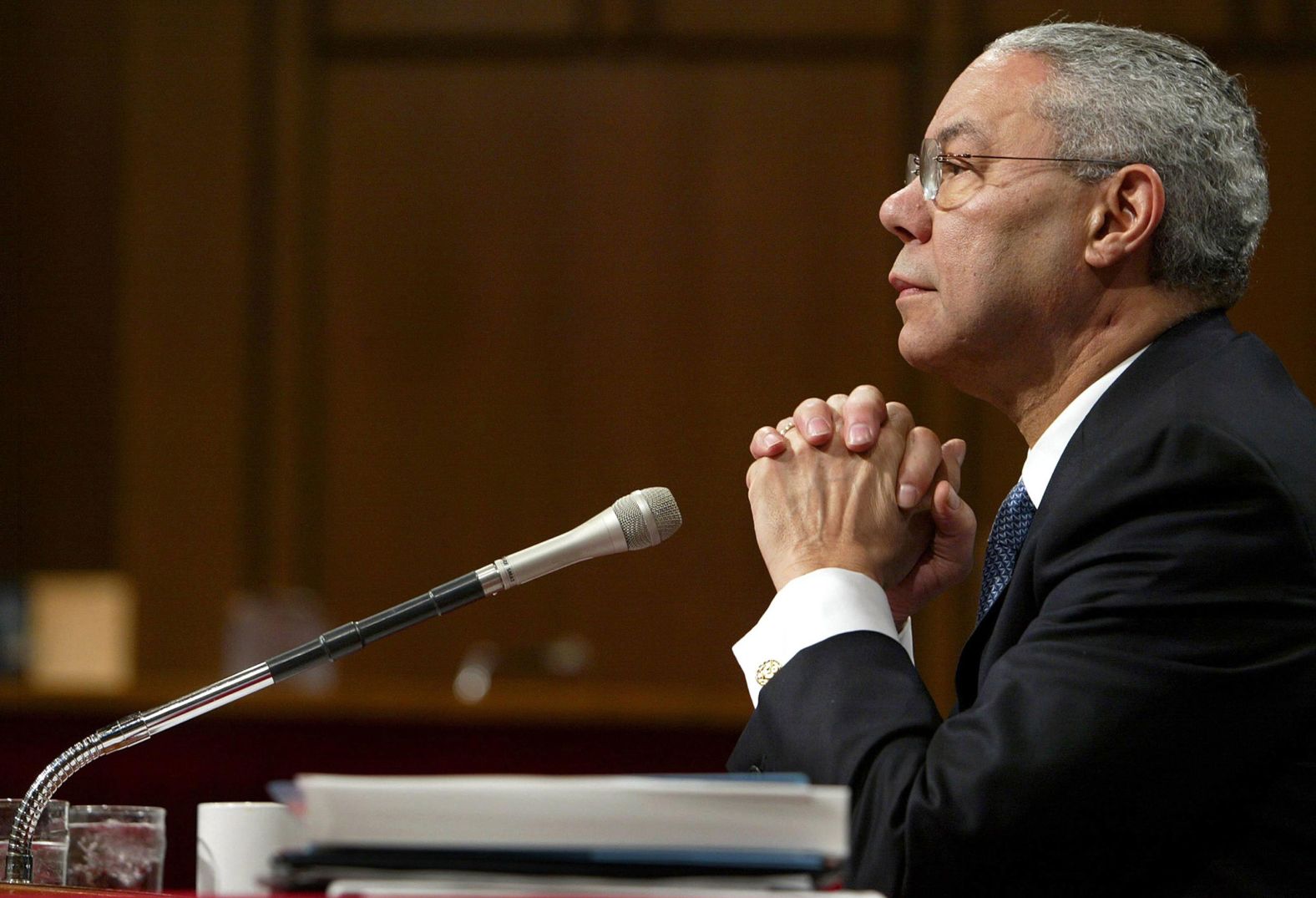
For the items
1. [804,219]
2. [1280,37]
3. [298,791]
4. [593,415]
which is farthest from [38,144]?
[298,791]

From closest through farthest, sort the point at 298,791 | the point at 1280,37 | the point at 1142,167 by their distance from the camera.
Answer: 1. the point at 298,791
2. the point at 1142,167
3. the point at 1280,37

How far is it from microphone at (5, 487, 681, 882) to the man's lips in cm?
57

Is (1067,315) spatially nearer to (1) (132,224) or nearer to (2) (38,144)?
(1) (132,224)

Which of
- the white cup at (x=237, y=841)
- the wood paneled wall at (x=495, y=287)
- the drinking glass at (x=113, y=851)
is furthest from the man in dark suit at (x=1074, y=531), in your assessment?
the wood paneled wall at (x=495, y=287)

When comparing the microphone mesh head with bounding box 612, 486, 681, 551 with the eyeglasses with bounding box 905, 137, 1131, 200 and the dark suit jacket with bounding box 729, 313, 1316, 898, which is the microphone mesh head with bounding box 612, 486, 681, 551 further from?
the eyeglasses with bounding box 905, 137, 1131, 200

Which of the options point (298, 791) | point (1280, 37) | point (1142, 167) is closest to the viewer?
point (298, 791)

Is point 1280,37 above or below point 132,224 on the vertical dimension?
above

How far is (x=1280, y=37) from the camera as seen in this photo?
211 inches

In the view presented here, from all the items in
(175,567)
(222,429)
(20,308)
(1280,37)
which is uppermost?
(1280,37)

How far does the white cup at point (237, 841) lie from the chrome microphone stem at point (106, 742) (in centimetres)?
9

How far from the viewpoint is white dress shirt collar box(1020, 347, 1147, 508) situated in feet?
5.82

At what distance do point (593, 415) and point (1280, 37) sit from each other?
8.49ft

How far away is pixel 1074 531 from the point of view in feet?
4.88

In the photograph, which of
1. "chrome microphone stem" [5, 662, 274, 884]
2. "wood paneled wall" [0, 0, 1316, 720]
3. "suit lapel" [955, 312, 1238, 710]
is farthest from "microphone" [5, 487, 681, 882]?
"wood paneled wall" [0, 0, 1316, 720]
